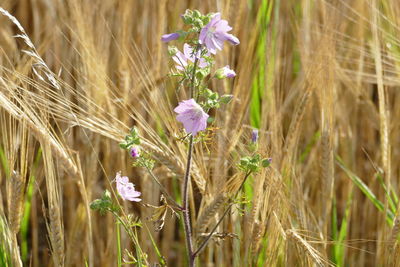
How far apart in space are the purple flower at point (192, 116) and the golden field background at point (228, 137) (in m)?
0.12

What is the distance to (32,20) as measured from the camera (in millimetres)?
2957

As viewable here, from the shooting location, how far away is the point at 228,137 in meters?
1.57

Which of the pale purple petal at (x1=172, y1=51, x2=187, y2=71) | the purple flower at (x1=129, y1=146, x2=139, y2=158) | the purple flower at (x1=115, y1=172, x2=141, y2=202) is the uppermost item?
the pale purple petal at (x1=172, y1=51, x2=187, y2=71)

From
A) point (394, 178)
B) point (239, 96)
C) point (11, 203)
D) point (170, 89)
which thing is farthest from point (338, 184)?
point (11, 203)

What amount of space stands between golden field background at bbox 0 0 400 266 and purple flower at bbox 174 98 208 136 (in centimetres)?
12

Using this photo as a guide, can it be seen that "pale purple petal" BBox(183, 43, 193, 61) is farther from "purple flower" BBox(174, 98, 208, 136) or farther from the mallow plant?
"purple flower" BBox(174, 98, 208, 136)

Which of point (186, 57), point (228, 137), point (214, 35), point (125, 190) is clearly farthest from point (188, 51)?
point (228, 137)

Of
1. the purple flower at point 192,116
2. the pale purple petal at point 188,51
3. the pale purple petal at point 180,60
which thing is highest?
the pale purple petal at point 188,51

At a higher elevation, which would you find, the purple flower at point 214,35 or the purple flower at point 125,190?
the purple flower at point 214,35

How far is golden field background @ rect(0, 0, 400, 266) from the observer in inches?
54.3

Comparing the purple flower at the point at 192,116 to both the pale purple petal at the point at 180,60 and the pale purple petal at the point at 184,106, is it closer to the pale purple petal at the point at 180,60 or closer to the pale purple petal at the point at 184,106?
the pale purple petal at the point at 184,106

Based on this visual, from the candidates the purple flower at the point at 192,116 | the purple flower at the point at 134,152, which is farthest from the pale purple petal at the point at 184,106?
the purple flower at the point at 134,152

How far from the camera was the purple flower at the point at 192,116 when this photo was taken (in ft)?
3.51

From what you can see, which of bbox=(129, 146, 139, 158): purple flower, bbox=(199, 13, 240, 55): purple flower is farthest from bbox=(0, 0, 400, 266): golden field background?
bbox=(199, 13, 240, 55): purple flower
